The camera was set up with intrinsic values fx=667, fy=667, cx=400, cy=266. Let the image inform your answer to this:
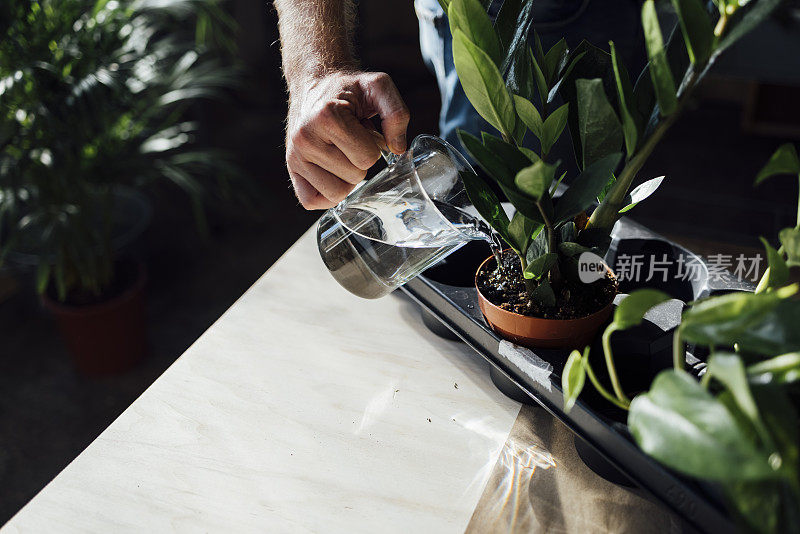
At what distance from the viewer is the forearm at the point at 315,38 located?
34.8 inches

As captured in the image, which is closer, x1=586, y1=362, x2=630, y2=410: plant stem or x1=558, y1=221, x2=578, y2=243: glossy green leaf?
x1=586, y1=362, x2=630, y2=410: plant stem

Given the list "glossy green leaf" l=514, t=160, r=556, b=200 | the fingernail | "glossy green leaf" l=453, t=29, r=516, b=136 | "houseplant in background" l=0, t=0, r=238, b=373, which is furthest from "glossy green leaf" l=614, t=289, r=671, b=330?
"houseplant in background" l=0, t=0, r=238, b=373

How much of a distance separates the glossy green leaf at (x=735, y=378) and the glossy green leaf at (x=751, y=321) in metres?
0.03

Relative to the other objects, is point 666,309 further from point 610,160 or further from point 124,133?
point 124,133

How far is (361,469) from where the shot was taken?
0.67 m


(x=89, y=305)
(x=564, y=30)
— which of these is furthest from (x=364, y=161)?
(x=89, y=305)

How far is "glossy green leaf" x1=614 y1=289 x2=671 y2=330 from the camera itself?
0.45 metres

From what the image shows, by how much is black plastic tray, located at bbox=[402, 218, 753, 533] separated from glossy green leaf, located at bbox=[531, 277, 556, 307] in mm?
55

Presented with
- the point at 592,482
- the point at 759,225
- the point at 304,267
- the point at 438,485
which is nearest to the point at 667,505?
the point at 592,482

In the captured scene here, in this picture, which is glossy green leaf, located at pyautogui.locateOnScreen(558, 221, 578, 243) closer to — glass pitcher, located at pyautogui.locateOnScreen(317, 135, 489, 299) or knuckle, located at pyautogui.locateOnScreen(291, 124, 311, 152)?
glass pitcher, located at pyautogui.locateOnScreen(317, 135, 489, 299)

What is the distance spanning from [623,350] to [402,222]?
0.26 meters

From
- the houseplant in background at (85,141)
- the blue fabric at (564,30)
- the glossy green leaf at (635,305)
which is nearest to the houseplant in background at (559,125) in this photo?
the glossy green leaf at (635,305)

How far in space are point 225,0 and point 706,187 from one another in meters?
1.90

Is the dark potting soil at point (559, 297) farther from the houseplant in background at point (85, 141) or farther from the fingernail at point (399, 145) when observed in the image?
the houseplant in background at point (85, 141)
